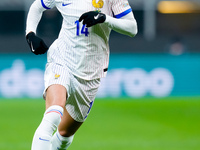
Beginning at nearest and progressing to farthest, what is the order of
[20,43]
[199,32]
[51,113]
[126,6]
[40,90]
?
1. [51,113]
2. [126,6]
3. [40,90]
4. [20,43]
5. [199,32]

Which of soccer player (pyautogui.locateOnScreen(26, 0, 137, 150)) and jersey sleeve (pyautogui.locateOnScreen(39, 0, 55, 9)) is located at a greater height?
jersey sleeve (pyautogui.locateOnScreen(39, 0, 55, 9))

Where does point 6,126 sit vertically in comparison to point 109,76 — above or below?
above

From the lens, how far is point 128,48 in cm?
1706

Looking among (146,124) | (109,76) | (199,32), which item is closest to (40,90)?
(109,76)

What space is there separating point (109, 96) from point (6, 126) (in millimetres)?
4844

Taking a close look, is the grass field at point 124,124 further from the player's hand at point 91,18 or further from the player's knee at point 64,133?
the player's hand at point 91,18

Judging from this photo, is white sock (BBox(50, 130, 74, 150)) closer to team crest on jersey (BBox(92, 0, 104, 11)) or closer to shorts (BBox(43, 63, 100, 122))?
shorts (BBox(43, 63, 100, 122))

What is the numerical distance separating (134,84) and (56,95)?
9736mm

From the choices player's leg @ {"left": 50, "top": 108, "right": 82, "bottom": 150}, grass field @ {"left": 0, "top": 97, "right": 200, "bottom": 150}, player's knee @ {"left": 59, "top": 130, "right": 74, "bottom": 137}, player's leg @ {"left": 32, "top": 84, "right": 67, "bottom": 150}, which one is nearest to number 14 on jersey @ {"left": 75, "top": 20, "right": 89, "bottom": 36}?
player's leg @ {"left": 32, "top": 84, "right": 67, "bottom": 150}

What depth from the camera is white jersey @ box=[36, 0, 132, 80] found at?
568 centimetres

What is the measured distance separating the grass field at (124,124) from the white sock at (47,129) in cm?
311

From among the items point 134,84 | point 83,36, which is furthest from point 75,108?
point 134,84

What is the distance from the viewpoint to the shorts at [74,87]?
5.51m

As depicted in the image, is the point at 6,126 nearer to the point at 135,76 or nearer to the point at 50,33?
the point at 135,76
